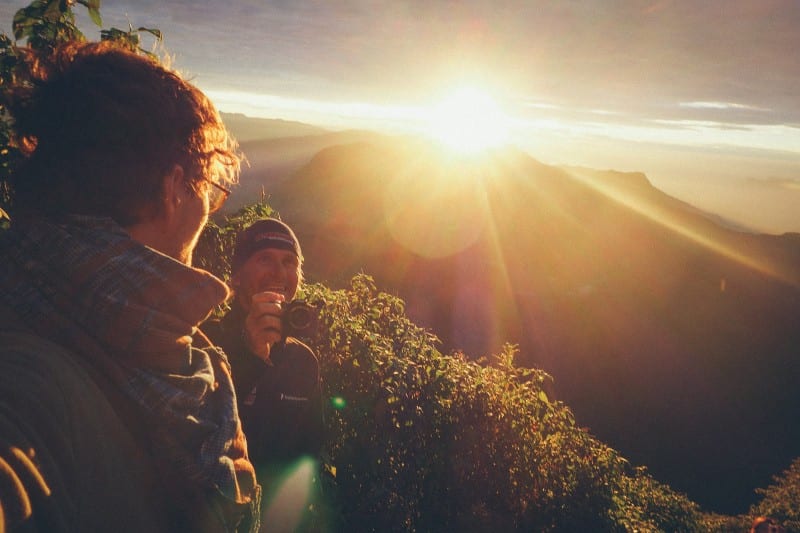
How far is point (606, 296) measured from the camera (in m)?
33.1

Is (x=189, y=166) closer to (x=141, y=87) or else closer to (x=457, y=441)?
(x=141, y=87)

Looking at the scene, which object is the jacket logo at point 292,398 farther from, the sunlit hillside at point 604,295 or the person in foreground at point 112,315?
the sunlit hillside at point 604,295

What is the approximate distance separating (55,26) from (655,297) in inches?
1569

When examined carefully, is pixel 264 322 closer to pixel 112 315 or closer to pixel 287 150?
pixel 112 315

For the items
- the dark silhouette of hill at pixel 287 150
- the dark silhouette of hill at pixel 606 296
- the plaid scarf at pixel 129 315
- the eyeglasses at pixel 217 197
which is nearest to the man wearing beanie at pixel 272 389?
the eyeglasses at pixel 217 197

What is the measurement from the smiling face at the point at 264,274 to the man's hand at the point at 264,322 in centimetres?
39

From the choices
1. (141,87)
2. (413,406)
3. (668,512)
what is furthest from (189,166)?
(668,512)

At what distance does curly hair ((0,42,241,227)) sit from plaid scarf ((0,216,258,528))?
8 centimetres

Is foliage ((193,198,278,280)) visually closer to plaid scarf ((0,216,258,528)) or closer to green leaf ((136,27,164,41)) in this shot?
green leaf ((136,27,164,41))

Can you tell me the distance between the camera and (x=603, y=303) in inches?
1275

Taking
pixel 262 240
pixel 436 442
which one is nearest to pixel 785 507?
pixel 436 442

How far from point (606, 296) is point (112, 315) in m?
36.1

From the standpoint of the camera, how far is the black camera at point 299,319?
2012 millimetres

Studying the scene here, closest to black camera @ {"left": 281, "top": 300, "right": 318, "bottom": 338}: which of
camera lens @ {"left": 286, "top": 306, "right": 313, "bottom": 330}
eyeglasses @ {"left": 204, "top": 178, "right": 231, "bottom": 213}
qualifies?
camera lens @ {"left": 286, "top": 306, "right": 313, "bottom": 330}
